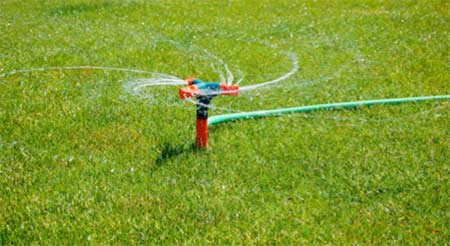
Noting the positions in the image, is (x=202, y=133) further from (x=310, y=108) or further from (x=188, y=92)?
(x=310, y=108)

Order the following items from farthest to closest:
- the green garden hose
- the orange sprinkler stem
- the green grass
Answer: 1. the green garden hose
2. the orange sprinkler stem
3. the green grass

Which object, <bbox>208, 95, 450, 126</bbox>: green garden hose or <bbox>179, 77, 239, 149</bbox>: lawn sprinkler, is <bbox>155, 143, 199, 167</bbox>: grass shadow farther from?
<bbox>208, 95, 450, 126</bbox>: green garden hose

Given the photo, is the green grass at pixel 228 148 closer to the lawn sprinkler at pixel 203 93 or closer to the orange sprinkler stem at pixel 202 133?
the orange sprinkler stem at pixel 202 133

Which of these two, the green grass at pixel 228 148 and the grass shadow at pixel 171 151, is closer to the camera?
the green grass at pixel 228 148

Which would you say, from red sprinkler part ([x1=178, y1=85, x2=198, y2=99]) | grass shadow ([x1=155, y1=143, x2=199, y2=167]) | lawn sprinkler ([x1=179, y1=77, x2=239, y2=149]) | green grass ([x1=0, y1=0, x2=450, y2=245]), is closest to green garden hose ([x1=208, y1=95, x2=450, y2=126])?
green grass ([x1=0, y1=0, x2=450, y2=245])

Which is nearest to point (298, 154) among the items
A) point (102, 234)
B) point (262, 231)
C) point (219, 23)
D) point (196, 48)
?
point (262, 231)

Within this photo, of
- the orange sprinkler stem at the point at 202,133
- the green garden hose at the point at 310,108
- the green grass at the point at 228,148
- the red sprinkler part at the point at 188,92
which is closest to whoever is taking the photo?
the green grass at the point at 228,148

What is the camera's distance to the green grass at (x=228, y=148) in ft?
12.1

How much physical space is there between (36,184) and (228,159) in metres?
1.32

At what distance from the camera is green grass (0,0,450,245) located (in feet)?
12.1

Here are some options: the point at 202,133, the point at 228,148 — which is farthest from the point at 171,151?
the point at 228,148

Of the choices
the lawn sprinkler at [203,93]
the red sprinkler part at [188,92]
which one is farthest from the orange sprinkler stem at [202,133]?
the red sprinkler part at [188,92]

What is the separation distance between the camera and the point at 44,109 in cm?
538

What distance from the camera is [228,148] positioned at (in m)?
4.62
